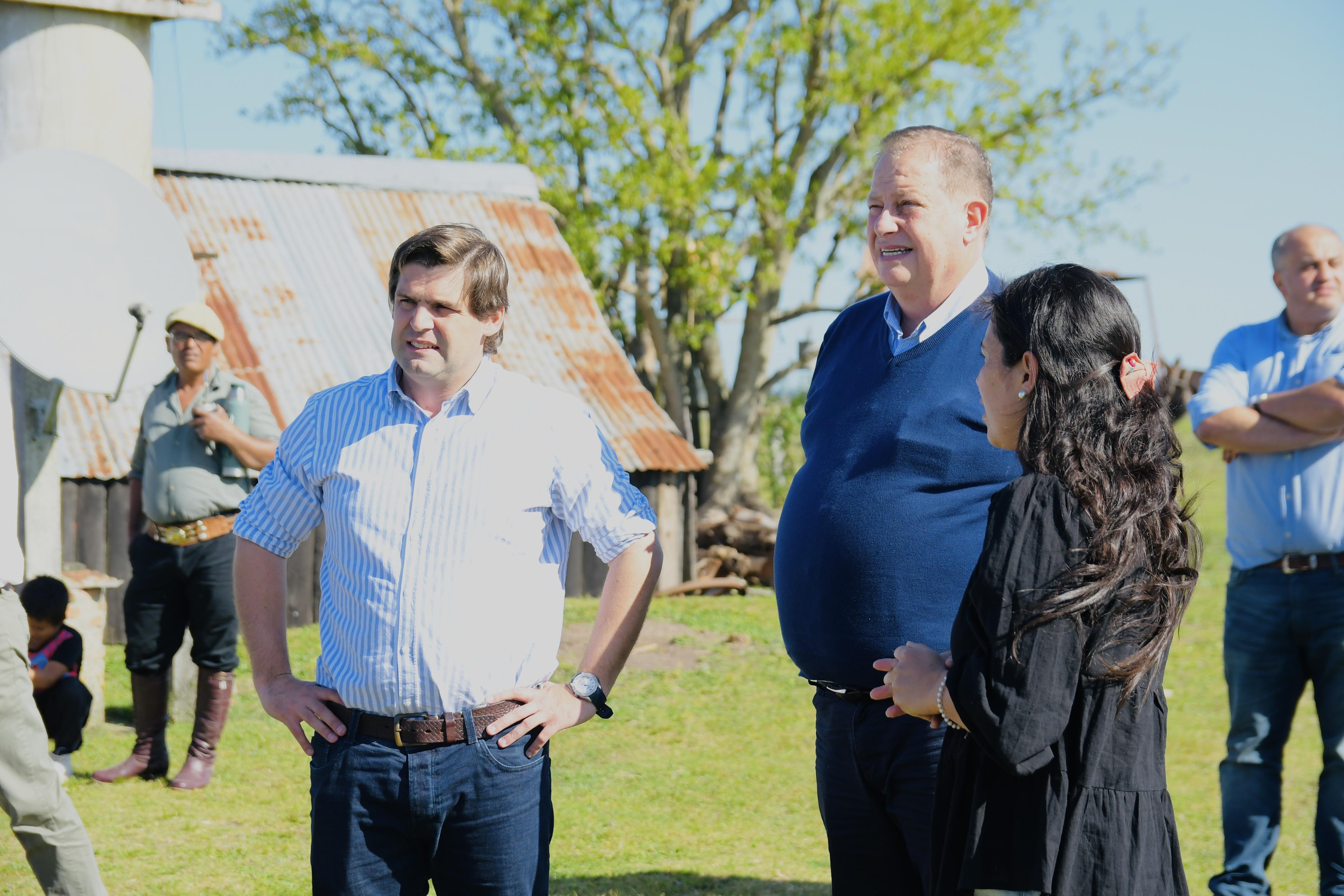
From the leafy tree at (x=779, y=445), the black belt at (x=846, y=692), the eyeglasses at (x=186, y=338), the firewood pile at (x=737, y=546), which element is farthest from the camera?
the leafy tree at (x=779, y=445)

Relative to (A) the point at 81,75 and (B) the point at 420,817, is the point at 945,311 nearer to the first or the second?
(B) the point at 420,817

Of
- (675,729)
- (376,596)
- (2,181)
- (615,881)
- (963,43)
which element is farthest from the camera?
(963,43)

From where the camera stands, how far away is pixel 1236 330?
15.8ft

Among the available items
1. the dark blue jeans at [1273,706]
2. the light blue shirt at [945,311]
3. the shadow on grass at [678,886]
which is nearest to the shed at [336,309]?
the shadow on grass at [678,886]

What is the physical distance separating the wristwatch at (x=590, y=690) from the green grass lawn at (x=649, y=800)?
1.97m

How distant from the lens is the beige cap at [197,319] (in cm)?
589

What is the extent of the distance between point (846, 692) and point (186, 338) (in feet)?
14.0

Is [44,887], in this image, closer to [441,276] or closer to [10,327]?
[441,276]

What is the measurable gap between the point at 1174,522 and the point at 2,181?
18.0 feet

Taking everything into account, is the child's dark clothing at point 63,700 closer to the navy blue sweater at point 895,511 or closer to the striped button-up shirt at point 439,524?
the striped button-up shirt at point 439,524

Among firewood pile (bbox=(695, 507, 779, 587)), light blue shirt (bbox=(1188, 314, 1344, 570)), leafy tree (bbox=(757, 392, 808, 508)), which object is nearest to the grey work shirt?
light blue shirt (bbox=(1188, 314, 1344, 570))

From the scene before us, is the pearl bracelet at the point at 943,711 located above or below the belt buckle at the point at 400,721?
above

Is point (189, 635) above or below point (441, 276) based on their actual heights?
below

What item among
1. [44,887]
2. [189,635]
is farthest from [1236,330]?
[189,635]
